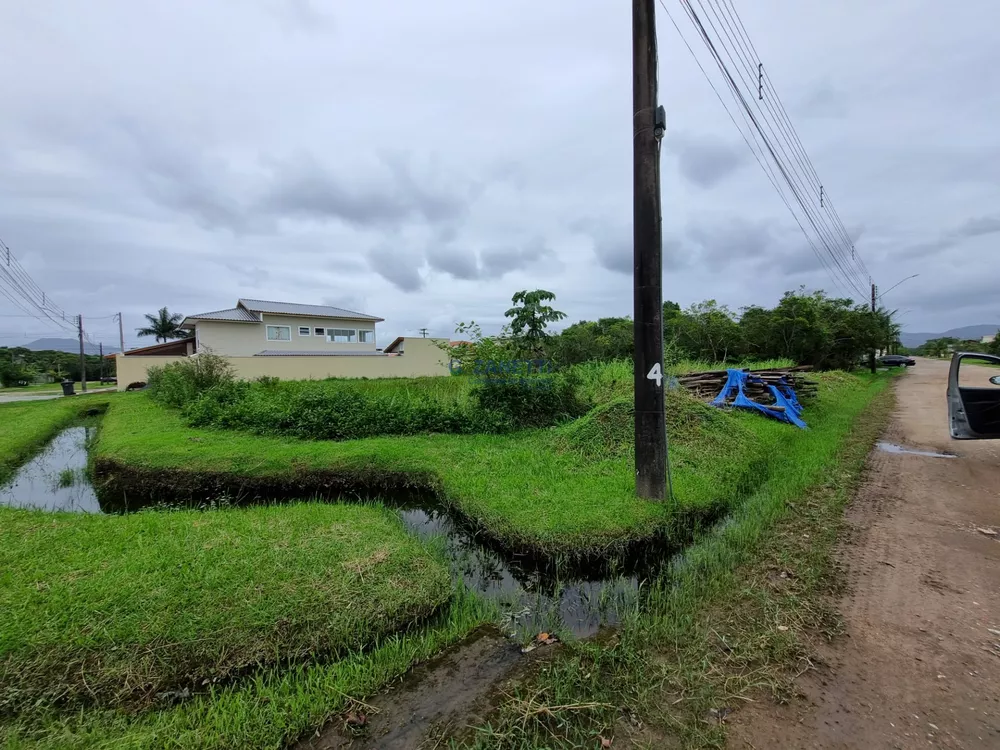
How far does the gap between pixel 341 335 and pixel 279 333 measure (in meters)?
3.79

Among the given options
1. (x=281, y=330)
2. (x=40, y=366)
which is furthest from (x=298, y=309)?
(x=40, y=366)

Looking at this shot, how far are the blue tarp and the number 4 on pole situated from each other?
5.97 metres

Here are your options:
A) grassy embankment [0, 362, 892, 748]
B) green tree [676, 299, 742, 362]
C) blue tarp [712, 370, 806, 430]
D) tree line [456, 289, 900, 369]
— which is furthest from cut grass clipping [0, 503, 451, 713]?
green tree [676, 299, 742, 362]

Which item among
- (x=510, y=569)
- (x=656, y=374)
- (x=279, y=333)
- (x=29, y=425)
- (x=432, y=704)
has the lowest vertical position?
(x=510, y=569)

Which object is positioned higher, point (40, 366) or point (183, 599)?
point (40, 366)

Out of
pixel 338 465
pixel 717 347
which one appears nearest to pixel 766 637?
pixel 338 465

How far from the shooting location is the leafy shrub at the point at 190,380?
450 inches

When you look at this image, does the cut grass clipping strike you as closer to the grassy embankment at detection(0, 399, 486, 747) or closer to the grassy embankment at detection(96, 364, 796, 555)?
the grassy embankment at detection(0, 399, 486, 747)

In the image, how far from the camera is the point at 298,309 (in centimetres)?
2791

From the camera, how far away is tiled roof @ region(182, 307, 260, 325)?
76.1 ft

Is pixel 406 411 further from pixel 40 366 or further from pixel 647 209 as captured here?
pixel 40 366

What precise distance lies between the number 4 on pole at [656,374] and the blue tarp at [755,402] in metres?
5.97

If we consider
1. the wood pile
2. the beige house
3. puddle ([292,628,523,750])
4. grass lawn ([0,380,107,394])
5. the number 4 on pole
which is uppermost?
the beige house

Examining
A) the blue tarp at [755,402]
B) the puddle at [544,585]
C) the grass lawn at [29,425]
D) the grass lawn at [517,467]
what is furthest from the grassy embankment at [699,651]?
the grass lawn at [29,425]
